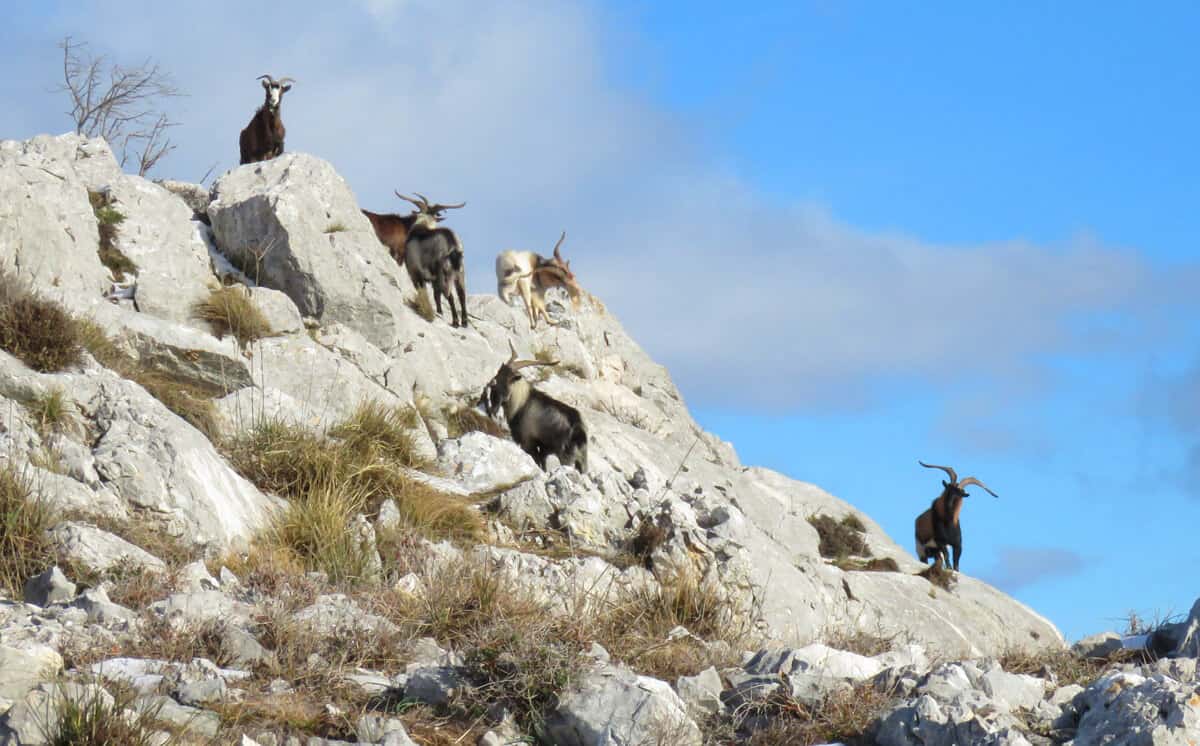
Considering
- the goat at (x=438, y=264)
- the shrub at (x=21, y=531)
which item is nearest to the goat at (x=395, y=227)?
the goat at (x=438, y=264)

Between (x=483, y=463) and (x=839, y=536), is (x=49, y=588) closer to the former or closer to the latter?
(x=483, y=463)

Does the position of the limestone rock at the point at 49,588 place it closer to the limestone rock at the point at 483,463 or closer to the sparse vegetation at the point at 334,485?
the sparse vegetation at the point at 334,485

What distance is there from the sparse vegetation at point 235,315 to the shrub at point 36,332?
14.1ft

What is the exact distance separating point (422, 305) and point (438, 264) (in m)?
0.84

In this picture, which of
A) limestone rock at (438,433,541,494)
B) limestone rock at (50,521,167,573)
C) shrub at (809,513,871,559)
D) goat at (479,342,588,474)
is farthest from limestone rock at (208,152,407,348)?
limestone rock at (50,521,167,573)

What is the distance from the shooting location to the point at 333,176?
19812 mm

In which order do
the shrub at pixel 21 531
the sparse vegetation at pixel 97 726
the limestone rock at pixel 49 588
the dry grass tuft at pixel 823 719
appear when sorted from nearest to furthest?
1. the sparse vegetation at pixel 97 726
2. the dry grass tuft at pixel 823 719
3. the limestone rock at pixel 49 588
4. the shrub at pixel 21 531

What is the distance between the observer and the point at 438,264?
20.2 meters

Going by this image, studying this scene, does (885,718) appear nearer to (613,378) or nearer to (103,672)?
(103,672)

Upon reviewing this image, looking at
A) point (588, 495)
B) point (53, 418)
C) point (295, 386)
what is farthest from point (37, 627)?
point (295, 386)

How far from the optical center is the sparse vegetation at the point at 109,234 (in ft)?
53.3

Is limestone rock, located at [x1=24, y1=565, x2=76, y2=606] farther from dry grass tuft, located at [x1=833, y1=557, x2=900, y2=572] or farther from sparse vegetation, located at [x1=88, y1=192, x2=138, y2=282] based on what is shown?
dry grass tuft, located at [x1=833, y1=557, x2=900, y2=572]

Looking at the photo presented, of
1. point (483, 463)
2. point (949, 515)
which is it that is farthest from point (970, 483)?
point (483, 463)

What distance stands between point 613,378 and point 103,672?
20.0m
